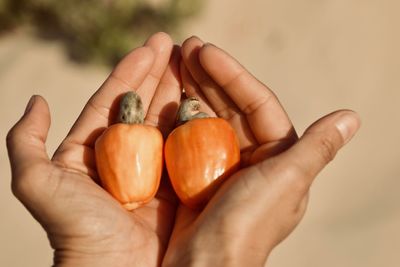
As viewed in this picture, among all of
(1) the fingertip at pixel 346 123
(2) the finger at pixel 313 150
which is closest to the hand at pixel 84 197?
(2) the finger at pixel 313 150

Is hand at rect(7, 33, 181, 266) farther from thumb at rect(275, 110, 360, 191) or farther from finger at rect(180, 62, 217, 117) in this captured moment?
thumb at rect(275, 110, 360, 191)

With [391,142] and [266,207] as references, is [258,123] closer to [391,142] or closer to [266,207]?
[266,207]

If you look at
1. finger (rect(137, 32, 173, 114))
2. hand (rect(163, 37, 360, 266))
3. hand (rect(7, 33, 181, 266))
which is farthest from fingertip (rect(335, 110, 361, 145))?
finger (rect(137, 32, 173, 114))

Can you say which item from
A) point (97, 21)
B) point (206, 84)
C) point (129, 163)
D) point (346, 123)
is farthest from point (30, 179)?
point (97, 21)

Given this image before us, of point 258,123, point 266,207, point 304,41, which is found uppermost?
point 304,41

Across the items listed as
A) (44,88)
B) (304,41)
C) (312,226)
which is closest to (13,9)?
(44,88)

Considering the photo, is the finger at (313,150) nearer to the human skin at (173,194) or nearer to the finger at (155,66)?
the human skin at (173,194)
